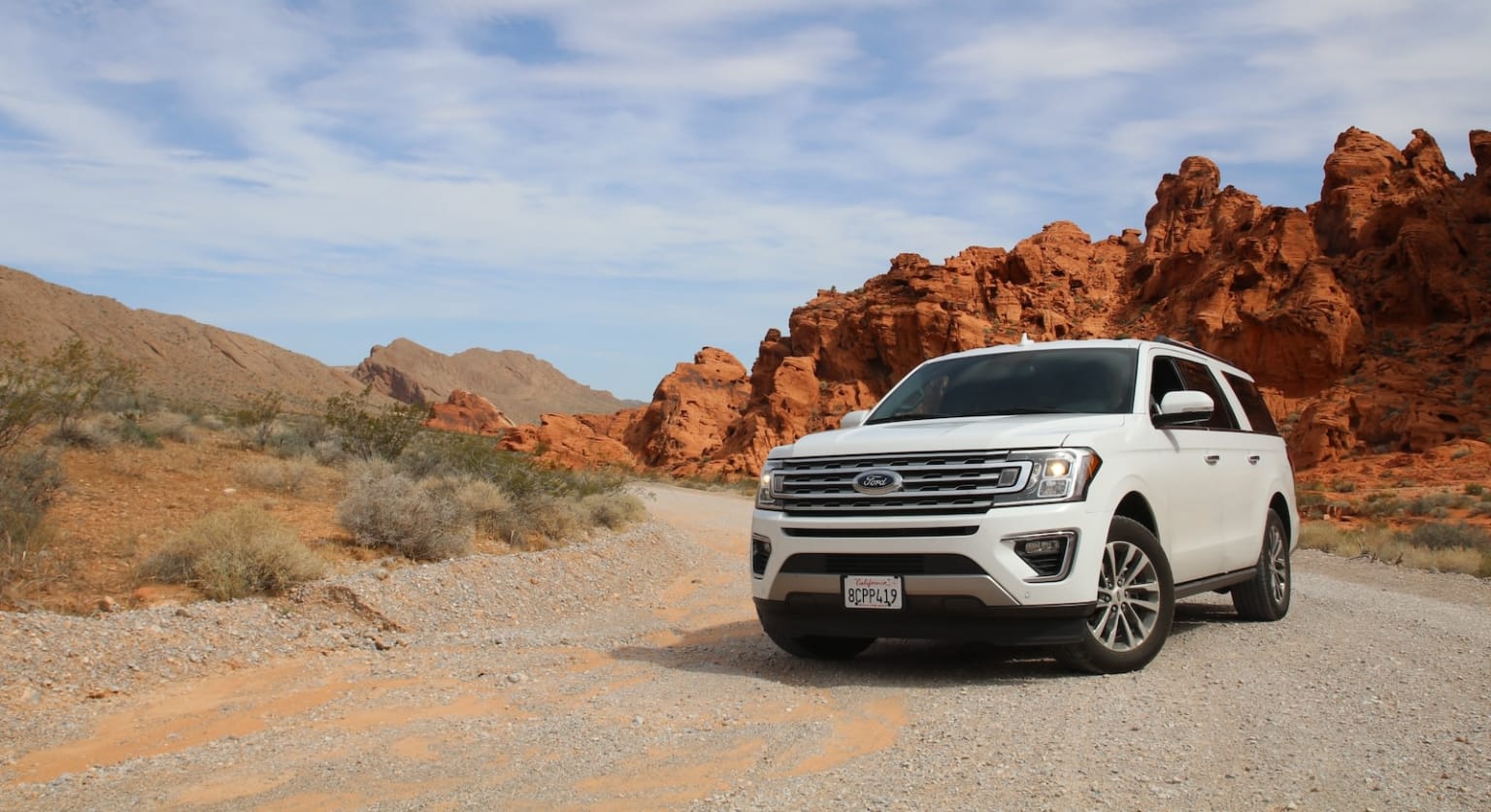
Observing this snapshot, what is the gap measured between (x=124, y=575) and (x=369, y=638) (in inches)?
86.9

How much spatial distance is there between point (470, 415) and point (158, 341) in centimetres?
2162

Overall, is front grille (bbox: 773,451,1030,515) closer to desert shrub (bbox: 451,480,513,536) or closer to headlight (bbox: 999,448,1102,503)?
headlight (bbox: 999,448,1102,503)

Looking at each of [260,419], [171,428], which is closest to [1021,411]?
[171,428]

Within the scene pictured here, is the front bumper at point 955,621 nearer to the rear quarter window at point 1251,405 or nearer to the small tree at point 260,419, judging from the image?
the rear quarter window at point 1251,405

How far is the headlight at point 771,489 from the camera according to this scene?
6.89m

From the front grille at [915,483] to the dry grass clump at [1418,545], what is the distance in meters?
12.0

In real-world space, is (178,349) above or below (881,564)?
above

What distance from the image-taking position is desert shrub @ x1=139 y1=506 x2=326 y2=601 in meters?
8.89

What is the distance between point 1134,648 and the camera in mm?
6316

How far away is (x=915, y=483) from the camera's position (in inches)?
245

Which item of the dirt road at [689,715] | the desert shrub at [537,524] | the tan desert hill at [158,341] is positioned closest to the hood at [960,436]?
the dirt road at [689,715]

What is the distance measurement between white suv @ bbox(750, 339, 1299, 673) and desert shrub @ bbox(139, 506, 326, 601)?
Result: 172 inches

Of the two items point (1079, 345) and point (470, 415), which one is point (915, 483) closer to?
point (1079, 345)

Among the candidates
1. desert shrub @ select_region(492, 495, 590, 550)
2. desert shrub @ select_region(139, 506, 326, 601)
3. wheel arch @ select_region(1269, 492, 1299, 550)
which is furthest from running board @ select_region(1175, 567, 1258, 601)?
desert shrub @ select_region(492, 495, 590, 550)
